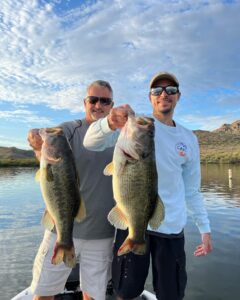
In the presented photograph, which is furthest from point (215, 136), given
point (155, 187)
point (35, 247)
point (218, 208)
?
point (155, 187)

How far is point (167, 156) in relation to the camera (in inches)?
196

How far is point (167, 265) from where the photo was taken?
4.92 meters

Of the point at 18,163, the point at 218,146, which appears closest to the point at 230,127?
the point at 218,146

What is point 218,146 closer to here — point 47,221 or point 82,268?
point 82,268

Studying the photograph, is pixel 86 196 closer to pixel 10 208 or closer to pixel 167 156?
pixel 167 156

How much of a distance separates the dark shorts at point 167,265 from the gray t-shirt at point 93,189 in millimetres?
748

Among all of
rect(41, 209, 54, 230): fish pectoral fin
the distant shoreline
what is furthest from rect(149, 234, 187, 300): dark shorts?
the distant shoreline

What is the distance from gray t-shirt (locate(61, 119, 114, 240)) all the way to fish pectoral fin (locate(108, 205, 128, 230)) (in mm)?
1134

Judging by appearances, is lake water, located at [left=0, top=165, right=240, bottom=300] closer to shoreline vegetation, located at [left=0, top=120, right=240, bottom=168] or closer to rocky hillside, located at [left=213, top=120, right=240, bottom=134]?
shoreline vegetation, located at [left=0, top=120, right=240, bottom=168]

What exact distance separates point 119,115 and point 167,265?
2312 mm

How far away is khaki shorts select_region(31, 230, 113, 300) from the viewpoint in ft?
16.5

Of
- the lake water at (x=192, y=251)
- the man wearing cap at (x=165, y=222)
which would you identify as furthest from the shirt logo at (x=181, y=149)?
the lake water at (x=192, y=251)

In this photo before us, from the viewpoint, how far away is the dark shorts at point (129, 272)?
484 cm

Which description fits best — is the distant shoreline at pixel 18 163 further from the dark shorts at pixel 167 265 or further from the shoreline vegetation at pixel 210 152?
the dark shorts at pixel 167 265
